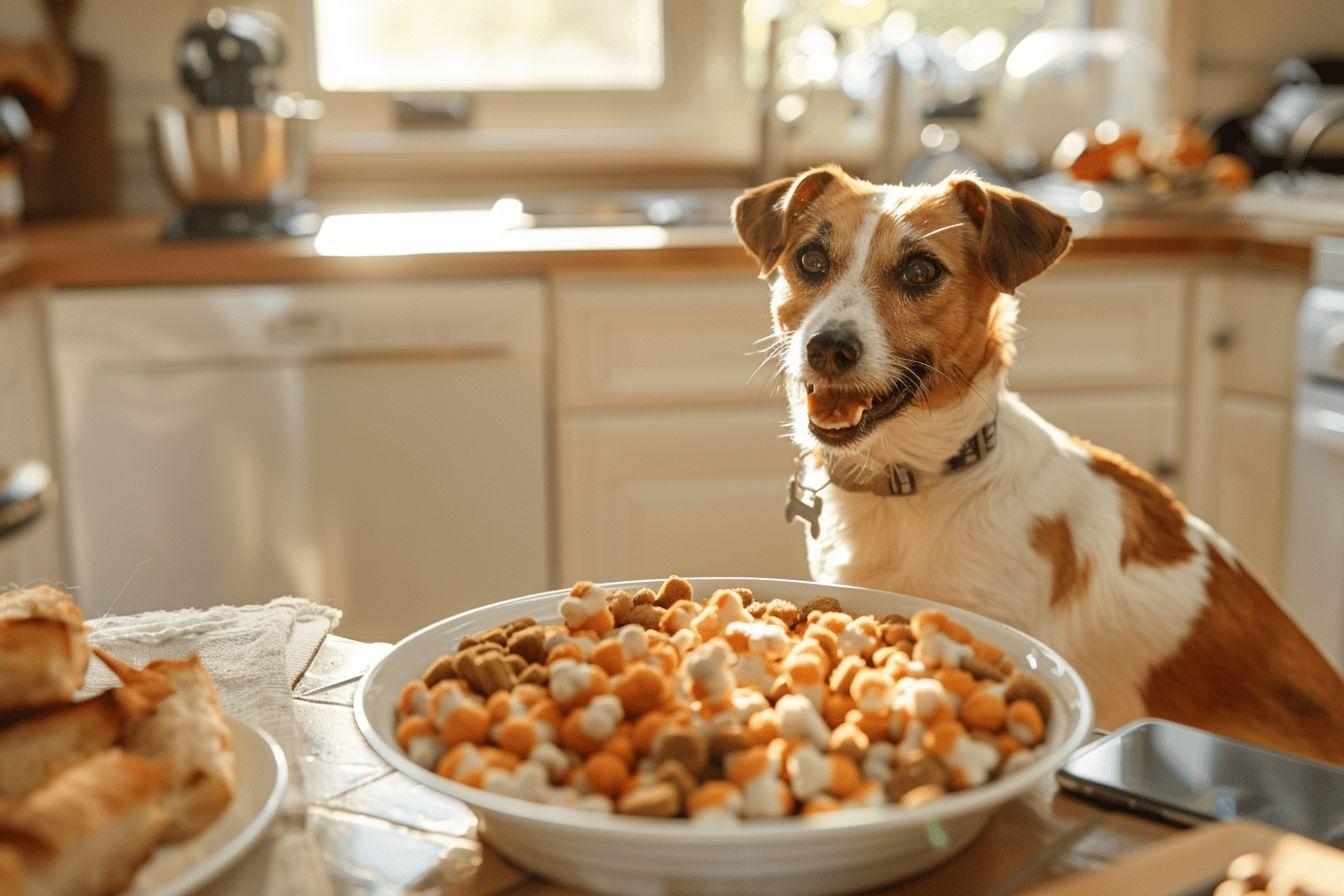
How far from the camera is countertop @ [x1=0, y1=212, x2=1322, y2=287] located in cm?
229

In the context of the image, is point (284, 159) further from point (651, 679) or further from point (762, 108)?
point (651, 679)

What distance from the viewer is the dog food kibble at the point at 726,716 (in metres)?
0.63

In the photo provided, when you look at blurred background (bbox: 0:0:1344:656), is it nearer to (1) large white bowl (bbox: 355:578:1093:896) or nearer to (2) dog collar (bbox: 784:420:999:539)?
(2) dog collar (bbox: 784:420:999:539)

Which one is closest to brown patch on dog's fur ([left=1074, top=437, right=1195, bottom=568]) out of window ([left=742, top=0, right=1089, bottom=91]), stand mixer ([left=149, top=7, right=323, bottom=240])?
stand mixer ([left=149, top=7, right=323, bottom=240])

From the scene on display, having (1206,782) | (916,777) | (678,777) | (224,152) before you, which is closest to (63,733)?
(678,777)

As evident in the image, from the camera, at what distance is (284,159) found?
2555mm

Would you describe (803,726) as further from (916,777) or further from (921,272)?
(921,272)

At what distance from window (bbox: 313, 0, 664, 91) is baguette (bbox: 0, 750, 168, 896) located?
2.79 metres

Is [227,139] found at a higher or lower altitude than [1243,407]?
higher

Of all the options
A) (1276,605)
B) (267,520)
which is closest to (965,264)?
(1276,605)

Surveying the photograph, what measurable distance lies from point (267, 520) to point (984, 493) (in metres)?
1.50

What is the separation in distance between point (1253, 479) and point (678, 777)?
222 centimetres

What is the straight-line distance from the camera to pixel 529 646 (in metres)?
0.78

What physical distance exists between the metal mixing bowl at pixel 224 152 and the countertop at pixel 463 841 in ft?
6.34
